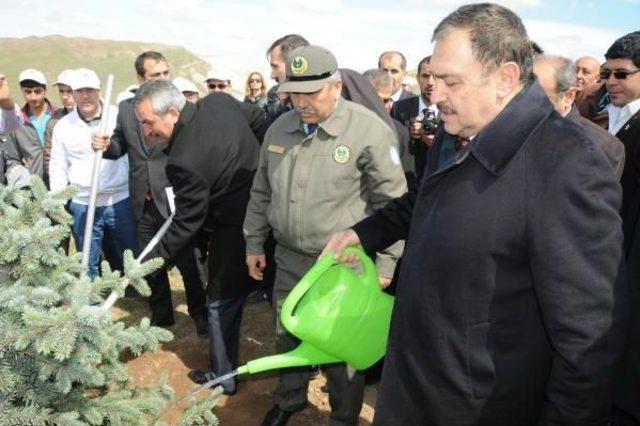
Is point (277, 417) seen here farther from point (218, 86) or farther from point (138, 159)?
point (218, 86)

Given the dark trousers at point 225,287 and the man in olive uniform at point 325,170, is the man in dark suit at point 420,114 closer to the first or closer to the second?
the man in olive uniform at point 325,170

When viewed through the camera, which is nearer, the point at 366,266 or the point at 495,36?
the point at 495,36

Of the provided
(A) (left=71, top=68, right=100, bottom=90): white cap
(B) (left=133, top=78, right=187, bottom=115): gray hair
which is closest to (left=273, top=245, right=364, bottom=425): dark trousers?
(B) (left=133, top=78, right=187, bottom=115): gray hair

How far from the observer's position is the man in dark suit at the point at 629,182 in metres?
1.99

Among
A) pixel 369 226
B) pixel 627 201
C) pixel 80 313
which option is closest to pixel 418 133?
pixel 627 201

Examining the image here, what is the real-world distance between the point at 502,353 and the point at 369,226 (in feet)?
2.84

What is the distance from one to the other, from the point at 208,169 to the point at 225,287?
2.70 feet

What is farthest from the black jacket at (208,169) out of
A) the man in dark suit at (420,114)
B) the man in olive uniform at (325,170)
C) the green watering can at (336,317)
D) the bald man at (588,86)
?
the bald man at (588,86)

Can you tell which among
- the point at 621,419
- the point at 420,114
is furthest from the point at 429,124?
the point at 621,419

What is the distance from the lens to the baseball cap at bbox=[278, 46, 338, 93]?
2.72 metres

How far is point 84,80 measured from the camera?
4.54 m

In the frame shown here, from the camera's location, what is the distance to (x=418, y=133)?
4.42 m

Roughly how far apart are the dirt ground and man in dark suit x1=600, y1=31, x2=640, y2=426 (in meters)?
1.77

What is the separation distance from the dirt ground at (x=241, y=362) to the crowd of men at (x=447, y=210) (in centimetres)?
18
